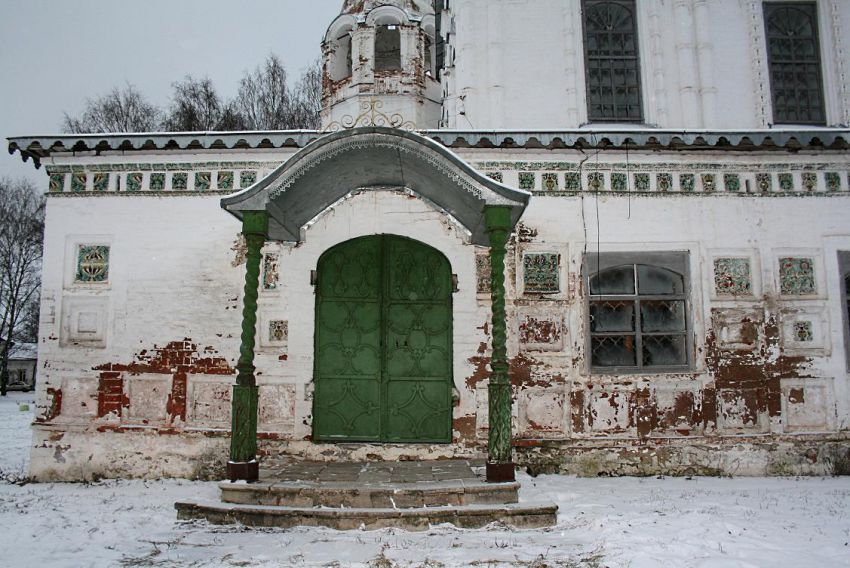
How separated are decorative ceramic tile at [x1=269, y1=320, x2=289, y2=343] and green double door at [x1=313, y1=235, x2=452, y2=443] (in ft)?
1.27

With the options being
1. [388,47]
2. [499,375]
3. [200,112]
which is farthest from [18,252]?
[499,375]

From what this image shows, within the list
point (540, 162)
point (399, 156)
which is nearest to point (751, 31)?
point (540, 162)

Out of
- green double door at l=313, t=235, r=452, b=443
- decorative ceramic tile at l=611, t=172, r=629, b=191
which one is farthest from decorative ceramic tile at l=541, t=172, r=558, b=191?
green double door at l=313, t=235, r=452, b=443

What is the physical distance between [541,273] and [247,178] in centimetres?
386

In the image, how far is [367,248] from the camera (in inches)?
316

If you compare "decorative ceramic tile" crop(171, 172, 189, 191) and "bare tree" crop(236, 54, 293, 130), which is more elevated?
"bare tree" crop(236, 54, 293, 130)

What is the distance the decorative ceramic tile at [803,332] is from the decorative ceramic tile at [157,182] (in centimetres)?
808

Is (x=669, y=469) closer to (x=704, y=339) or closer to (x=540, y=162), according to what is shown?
(x=704, y=339)

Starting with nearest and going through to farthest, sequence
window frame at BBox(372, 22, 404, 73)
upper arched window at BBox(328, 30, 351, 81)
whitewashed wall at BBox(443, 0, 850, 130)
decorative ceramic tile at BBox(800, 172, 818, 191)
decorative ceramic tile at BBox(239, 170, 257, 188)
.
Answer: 1. decorative ceramic tile at BBox(239, 170, 257, 188)
2. decorative ceramic tile at BBox(800, 172, 818, 191)
3. whitewashed wall at BBox(443, 0, 850, 130)
4. window frame at BBox(372, 22, 404, 73)
5. upper arched window at BBox(328, 30, 351, 81)

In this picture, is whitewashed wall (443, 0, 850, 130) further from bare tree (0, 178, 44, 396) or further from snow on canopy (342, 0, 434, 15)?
bare tree (0, 178, 44, 396)

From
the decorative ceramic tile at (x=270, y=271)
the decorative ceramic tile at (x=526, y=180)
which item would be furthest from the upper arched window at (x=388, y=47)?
the decorative ceramic tile at (x=270, y=271)

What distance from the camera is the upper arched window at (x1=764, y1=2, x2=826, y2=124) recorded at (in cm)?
995

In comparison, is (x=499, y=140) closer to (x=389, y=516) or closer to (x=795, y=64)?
(x=389, y=516)

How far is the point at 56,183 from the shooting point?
8008 mm
